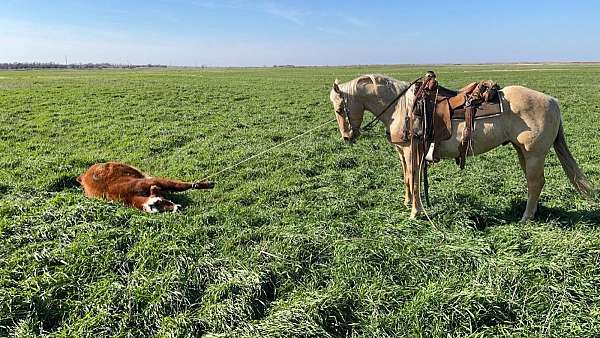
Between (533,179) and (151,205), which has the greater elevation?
(533,179)

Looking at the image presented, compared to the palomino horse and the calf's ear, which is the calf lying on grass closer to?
the calf's ear

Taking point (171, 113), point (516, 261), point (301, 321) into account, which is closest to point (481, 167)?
point (516, 261)

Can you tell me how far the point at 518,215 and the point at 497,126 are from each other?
1611 millimetres

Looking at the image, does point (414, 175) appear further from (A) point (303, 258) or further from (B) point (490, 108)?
(A) point (303, 258)

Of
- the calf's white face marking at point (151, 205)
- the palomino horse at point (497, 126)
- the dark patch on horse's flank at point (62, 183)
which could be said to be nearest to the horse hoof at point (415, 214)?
the palomino horse at point (497, 126)

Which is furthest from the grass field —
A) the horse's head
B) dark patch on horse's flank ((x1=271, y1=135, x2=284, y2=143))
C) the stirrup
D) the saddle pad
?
dark patch on horse's flank ((x1=271, y1=135, x2=284, y2=143))

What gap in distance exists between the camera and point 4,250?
5492 millimetres

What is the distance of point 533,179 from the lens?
642 centimetres

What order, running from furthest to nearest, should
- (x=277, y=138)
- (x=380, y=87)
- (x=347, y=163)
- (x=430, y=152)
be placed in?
1. (x=277, y=138)
2. (x=347, y=163)
3. (x=380, y=87)
4. (x=430, y=152)

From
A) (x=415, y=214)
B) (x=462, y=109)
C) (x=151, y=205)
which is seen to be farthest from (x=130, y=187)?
(x=462, y=109)

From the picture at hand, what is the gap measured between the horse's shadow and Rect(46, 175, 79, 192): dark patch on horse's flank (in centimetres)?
803

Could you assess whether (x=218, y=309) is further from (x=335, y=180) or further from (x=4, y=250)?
(x=335, y=180)

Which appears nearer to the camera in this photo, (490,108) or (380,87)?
(490,108)

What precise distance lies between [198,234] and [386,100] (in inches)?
146
